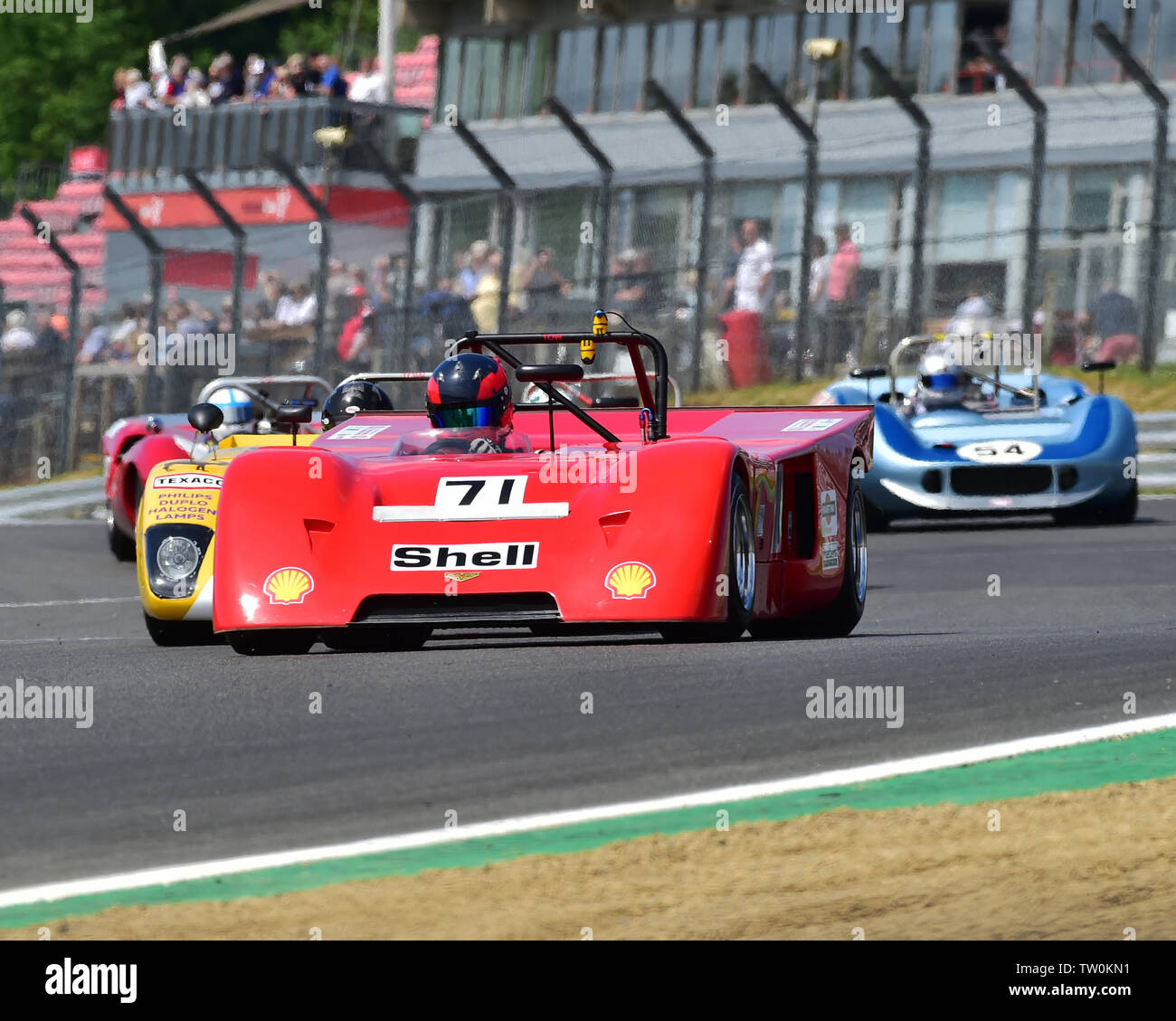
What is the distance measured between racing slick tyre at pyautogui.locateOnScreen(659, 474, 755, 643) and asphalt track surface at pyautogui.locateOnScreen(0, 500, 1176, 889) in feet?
0.47

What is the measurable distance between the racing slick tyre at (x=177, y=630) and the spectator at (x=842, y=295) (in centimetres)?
1323

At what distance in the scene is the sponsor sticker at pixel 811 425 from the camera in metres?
9.67

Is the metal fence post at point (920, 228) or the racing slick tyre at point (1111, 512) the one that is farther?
the metal fence post at point (920, 228)

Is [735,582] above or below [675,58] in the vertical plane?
below

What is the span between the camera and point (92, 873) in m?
4.98

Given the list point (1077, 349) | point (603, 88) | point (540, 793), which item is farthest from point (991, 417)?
point (603, 88)

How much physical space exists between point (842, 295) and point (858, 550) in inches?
493

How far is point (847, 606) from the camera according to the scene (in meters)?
9.67

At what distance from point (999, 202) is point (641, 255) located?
3.49m

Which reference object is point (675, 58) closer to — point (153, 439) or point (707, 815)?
point (153, 439)

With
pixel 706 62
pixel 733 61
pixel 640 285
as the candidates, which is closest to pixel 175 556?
pixel 640 285

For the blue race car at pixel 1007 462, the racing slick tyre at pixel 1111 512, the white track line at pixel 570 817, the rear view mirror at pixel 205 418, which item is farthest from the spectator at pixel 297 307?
the white track line at pixel 570 817

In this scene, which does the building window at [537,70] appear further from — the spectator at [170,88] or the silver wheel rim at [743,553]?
the silver wheel rim at [743,553]

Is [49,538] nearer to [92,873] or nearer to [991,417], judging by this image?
[991,417]
